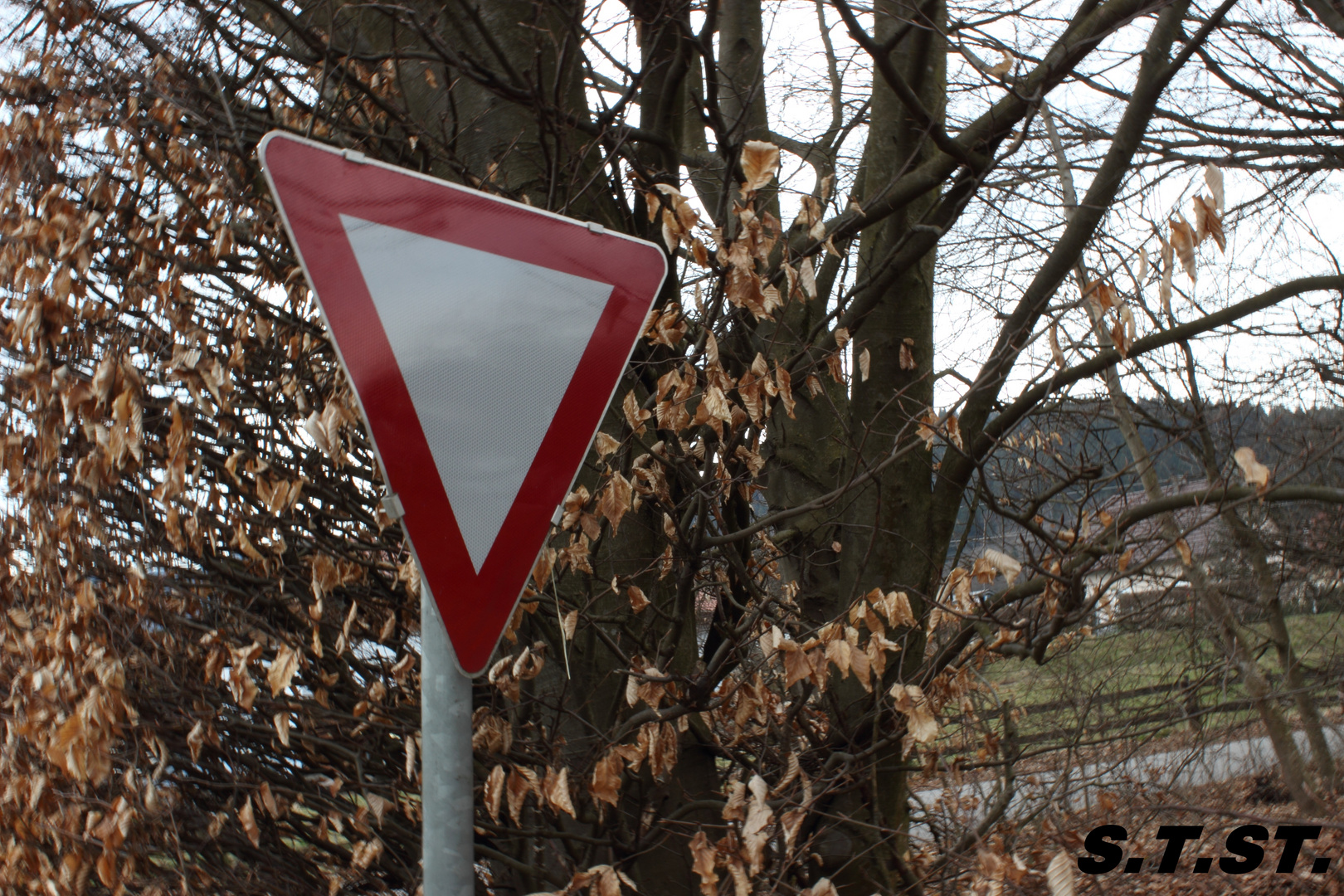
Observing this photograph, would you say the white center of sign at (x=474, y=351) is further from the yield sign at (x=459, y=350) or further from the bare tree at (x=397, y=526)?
the bare tree at (x=397, y=526)

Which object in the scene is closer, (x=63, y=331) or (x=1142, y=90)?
(x=63, y=331)

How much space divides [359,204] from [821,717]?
2.36 m

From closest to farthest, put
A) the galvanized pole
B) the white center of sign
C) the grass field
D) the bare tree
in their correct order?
the galvanized pole, the white center of sign, the bare tree, the grass field

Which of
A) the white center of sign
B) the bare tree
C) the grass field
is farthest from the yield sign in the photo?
the grass field

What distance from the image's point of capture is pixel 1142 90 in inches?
123

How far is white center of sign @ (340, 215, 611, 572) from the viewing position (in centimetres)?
141

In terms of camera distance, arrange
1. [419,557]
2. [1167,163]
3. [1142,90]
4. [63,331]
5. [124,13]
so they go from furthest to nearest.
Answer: [1167,163], [1142,90], [124,13], [63,331], [419,557]

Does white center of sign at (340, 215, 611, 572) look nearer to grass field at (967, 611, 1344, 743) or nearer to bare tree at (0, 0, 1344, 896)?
bare tree at (0, 0, 1344, 896)

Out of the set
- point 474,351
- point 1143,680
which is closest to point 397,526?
point 474,351

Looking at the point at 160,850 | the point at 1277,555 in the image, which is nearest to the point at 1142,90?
the point at 160,850

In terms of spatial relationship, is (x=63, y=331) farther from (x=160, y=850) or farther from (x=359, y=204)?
(x=359, y=204)

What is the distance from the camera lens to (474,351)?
1462mm

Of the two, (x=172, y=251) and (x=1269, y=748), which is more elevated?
(x=172, y=251)

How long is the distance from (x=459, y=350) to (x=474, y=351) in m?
0.02
